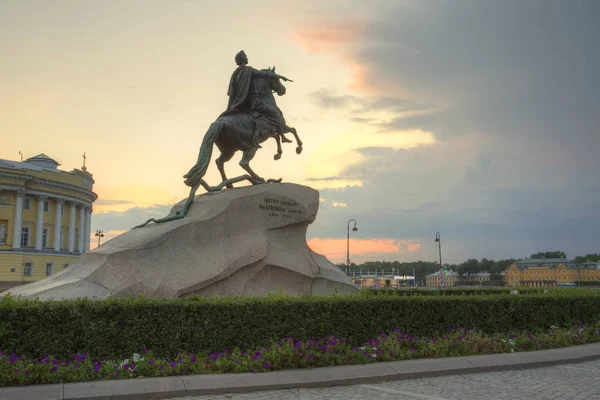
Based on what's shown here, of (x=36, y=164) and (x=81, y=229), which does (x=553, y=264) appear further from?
(x=36, y=164)

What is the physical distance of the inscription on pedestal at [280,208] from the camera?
52.8ft

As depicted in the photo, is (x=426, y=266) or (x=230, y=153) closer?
(x=230, y=153)

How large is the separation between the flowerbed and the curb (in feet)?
0.75

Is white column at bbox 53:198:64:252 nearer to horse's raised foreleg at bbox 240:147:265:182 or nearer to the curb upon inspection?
horse's raised foreleg at bbox 240:147:265:182

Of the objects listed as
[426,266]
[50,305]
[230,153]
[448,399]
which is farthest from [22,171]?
[426,266]

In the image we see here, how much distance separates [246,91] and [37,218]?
225 feet

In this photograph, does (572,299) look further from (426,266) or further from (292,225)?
(426,266)

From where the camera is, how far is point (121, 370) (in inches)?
388

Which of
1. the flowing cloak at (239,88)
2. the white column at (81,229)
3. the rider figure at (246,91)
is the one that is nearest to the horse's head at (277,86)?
the rider figure at (246,91)

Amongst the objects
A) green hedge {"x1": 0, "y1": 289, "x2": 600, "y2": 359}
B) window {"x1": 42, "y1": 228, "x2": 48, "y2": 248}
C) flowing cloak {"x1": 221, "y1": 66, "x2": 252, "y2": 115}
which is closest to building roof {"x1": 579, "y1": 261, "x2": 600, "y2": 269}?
window {"x1": 42, "y1": 228, "x2": 48, "y2": 248}

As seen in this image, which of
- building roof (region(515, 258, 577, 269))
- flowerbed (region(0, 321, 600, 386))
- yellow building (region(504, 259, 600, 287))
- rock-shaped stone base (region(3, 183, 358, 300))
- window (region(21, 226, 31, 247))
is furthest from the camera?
building roof (region(515, 258, 577, 269))

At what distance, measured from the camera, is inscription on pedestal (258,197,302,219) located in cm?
1609

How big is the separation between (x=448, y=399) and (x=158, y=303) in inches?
219

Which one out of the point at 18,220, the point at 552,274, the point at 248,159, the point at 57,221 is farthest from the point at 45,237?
the point at 552,274
